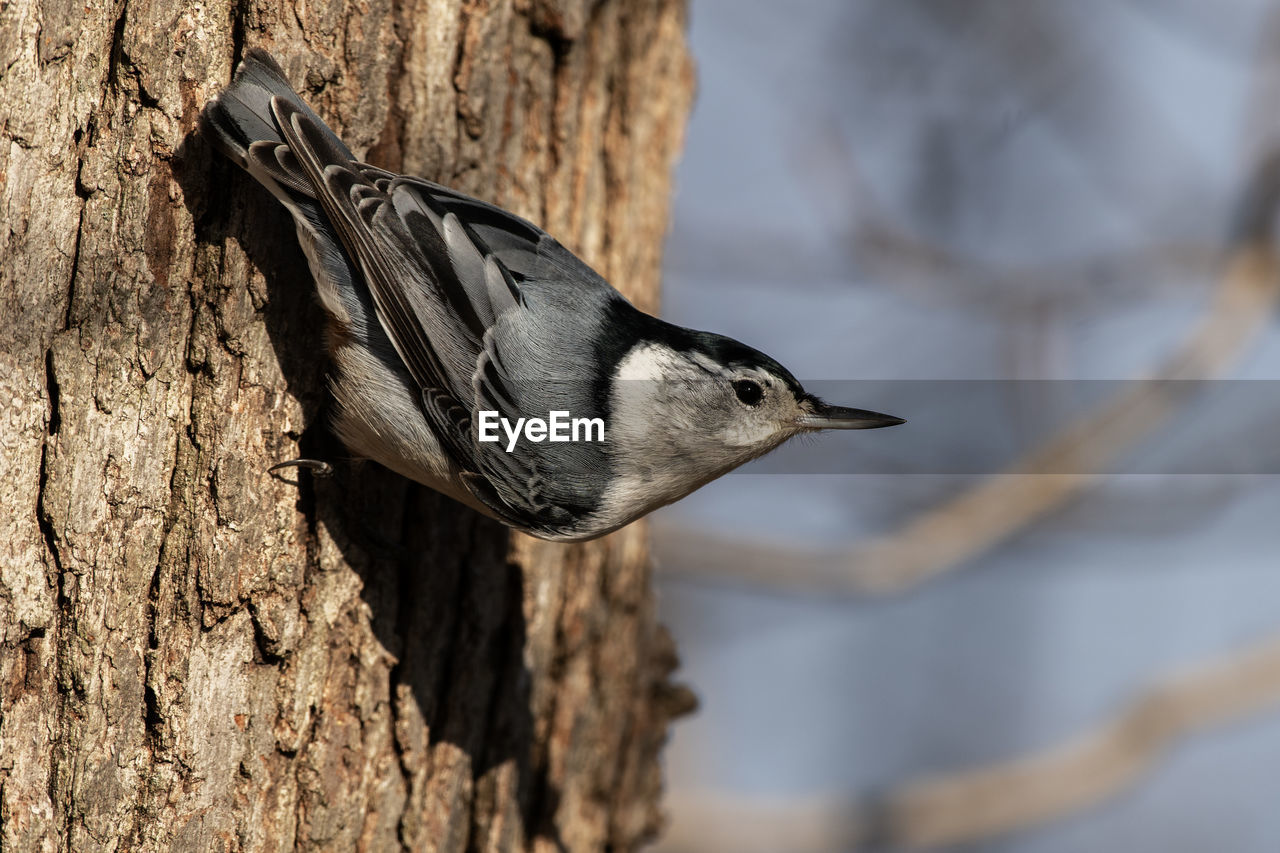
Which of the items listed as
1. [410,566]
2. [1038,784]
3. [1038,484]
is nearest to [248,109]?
[410,566]

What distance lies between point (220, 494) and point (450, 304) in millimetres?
548

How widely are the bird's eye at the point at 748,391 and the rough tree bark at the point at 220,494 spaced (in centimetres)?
66

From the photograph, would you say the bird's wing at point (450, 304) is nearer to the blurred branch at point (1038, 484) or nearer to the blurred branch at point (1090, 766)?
the blurred branch at point (1038, 484)

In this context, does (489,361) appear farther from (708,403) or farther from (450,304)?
(708,403)

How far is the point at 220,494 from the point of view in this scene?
1871 mm

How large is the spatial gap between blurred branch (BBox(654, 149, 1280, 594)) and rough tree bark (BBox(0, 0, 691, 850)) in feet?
7.57

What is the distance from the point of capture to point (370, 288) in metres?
1.95

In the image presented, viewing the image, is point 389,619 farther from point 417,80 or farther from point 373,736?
point 417,80

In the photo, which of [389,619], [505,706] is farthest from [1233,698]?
[389,619]

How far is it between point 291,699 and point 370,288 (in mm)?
786

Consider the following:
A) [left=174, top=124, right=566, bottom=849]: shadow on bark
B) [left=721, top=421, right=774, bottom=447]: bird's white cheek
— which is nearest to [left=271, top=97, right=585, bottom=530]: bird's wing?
[left=174, top=124, right=566, bottom=849]: shadow on bark

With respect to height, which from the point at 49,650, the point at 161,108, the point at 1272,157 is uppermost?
the point at 1272,157

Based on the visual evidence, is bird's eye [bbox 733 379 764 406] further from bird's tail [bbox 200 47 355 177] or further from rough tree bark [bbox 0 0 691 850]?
bird's tail [bbox 200 47 355 177]

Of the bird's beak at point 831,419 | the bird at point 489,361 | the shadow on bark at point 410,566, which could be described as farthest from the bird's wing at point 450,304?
the bird's beak at point 831,419
